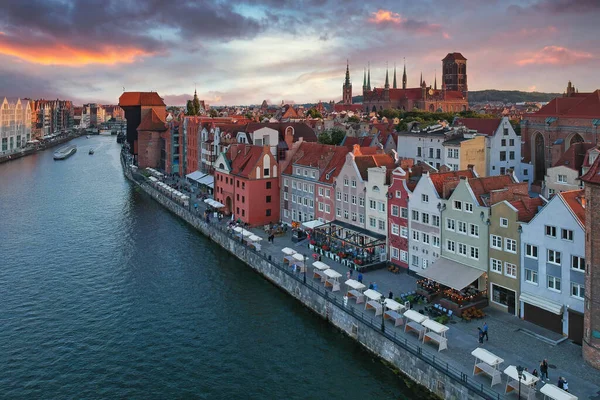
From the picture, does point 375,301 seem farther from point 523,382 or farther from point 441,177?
point 523,382

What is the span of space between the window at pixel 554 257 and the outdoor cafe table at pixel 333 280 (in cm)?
1395

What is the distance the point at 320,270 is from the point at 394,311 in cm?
1003

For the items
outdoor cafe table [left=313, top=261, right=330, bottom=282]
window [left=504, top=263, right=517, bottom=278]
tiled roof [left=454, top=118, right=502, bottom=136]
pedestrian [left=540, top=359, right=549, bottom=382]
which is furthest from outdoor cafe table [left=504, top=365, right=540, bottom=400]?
tiled roof [left=454, top=118, right=502, bottom=136]

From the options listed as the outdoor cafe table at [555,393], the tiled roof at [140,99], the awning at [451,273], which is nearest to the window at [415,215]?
the awning at [451,273]

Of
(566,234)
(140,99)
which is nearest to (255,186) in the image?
(566,234)

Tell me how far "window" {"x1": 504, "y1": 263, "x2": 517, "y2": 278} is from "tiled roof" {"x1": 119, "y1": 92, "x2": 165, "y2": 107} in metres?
115

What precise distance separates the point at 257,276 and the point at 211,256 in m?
8.45

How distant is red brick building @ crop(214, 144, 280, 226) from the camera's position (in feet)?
197

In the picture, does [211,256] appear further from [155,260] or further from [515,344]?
[515,344]

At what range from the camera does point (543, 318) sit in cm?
3148

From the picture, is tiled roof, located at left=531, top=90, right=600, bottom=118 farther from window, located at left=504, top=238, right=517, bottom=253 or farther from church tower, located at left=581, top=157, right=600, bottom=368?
church tower, located at left=581, top=157, right=600, bottom=368

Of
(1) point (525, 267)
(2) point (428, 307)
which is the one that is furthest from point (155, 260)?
(1) point (525, 267)

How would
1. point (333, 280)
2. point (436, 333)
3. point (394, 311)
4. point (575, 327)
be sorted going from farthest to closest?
point (333, 280), point (394, 311), point (436, 333), point (575, 327)

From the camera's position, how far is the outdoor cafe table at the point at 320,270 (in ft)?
133
